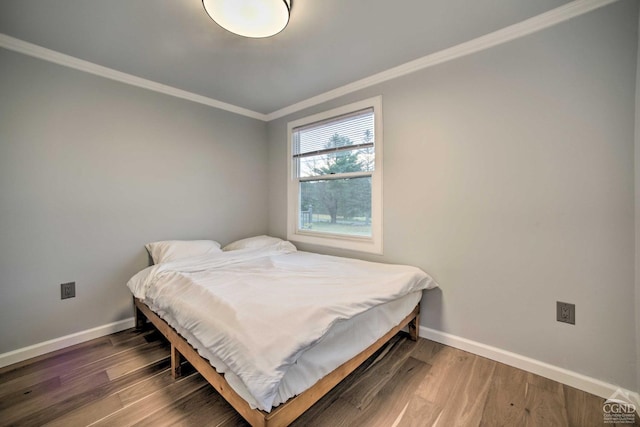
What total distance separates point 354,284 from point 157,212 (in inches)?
80.3

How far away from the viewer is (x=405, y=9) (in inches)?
63.1

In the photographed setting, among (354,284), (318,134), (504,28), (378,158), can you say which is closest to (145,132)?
(318,134)

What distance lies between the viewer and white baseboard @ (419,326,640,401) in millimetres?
1534

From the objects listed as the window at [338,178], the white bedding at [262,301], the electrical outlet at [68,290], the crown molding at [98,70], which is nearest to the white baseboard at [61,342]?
the electrical outlet at [68,290]

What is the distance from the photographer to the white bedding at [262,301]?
42.0 inches

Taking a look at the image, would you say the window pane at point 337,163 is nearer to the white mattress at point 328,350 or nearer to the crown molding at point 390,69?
the crown molding at point 390,69

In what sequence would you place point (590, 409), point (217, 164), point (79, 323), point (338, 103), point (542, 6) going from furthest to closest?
point (217, 164) → point (338, 103) → point (79, 323) → point (542, 6) → point (590, 409)

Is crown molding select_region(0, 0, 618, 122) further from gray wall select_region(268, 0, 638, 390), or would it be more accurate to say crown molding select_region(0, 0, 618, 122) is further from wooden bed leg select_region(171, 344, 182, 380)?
wooden bed leg select_region(171, 344, 182, 380)

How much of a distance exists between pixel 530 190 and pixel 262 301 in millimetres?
1847

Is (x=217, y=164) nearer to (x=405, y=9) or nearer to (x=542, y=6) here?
(x=405, y=9)

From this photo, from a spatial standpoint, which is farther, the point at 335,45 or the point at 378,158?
the point at 378,158

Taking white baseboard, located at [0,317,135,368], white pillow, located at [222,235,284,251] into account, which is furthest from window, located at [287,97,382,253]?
white baseboard, located at [0,317,135,368]

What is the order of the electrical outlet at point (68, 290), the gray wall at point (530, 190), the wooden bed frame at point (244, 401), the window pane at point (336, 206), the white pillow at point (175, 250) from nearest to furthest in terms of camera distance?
the wooden bed frame at point (244, 401), the gray wall at point (530, 190), the electrical outlet at point (68, 290), the white pillow at point (175, 250), the window pane at point (336, 206)

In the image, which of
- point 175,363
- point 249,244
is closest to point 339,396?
point 175,363
